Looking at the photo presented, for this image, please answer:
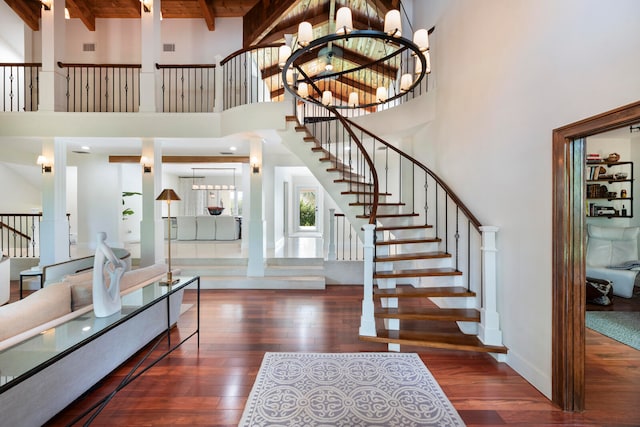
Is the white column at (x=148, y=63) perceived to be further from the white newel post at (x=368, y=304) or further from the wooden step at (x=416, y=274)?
the wooden step at (x=416, y=274)

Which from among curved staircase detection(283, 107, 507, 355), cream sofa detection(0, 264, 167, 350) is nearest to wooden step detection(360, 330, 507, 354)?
curved staircase detection(283, 107, 507, 355)

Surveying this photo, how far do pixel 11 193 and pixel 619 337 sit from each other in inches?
514

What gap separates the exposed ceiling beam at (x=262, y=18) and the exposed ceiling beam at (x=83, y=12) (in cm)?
356

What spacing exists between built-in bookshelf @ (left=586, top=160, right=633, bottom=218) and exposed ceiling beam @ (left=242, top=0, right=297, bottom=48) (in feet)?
19.2

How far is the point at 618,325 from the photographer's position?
3547mm

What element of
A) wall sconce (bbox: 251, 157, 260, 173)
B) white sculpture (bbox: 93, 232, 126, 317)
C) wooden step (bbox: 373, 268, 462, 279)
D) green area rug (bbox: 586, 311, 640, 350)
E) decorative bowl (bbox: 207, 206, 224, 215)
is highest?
wall sconce (bbox: 251, 157, 260, 173)

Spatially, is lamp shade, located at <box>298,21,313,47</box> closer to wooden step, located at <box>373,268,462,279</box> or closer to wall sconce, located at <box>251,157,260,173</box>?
wooden step, located at <box>373,268,462,279</box>

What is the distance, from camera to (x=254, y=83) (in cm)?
709

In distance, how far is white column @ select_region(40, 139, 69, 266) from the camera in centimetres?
569

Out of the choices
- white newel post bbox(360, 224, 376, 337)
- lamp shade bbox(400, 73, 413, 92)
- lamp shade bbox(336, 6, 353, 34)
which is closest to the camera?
lamp shade bbox(336, 6, 353, 34)

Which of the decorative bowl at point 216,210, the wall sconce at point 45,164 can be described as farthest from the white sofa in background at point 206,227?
the wall sconce at point 45,164

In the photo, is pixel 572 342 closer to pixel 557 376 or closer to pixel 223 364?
pixel 557 376

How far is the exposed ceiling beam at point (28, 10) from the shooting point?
6671 millimetres

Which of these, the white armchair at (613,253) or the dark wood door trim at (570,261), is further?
the white armchair at (613,253)
